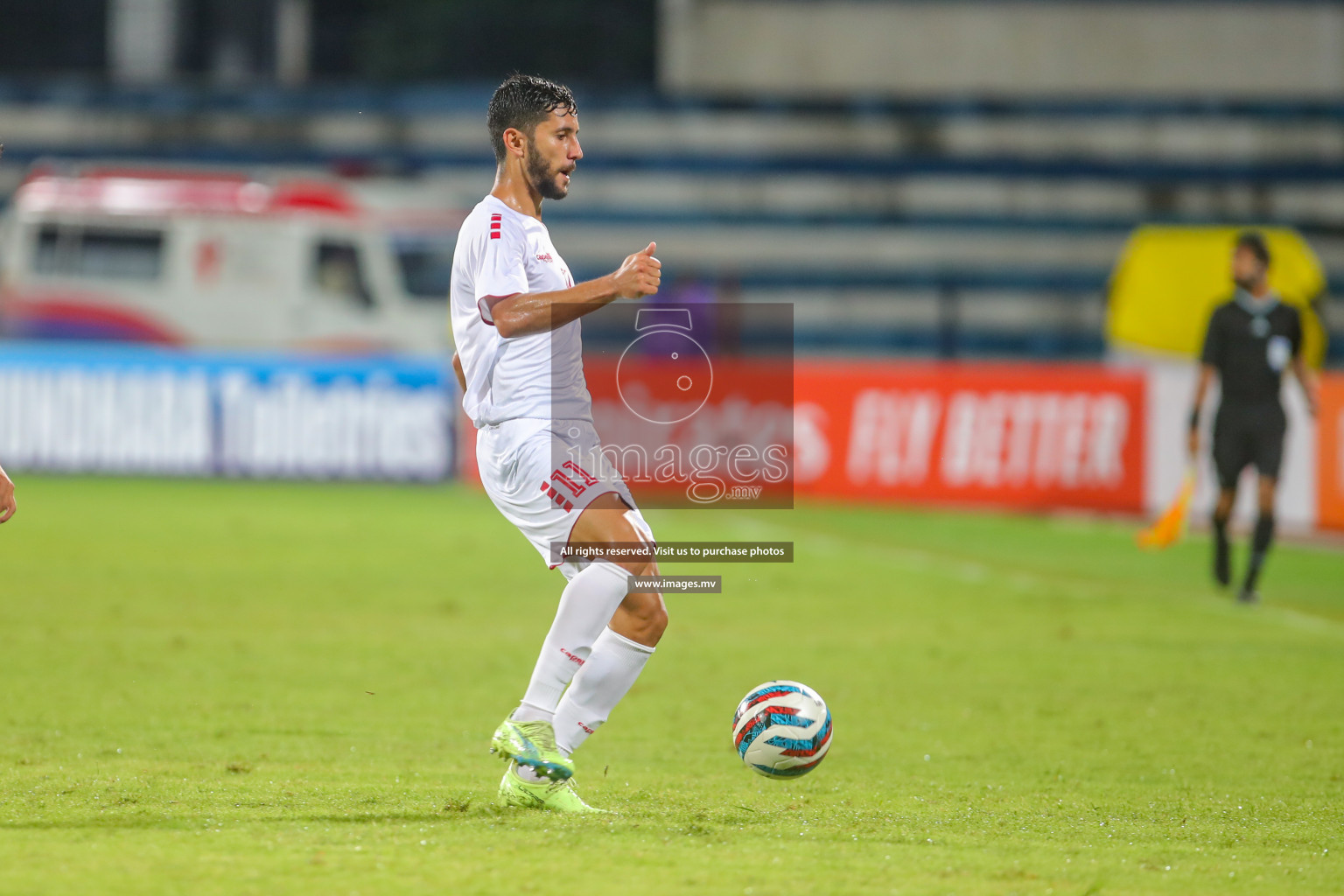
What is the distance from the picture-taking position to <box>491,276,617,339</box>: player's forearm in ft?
17.0

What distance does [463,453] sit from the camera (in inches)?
744

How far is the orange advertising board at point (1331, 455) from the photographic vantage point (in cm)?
1541

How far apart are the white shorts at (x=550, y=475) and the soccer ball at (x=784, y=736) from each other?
2.45 ft

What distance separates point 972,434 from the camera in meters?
17.6

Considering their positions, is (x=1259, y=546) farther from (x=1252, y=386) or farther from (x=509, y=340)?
(x=509, y=340)

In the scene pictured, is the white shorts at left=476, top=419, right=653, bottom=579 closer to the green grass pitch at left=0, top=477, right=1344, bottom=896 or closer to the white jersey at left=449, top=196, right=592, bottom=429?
the white jersey at left=449, top=196, right=592, bottom=429

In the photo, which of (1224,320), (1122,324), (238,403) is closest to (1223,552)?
(1224,320)

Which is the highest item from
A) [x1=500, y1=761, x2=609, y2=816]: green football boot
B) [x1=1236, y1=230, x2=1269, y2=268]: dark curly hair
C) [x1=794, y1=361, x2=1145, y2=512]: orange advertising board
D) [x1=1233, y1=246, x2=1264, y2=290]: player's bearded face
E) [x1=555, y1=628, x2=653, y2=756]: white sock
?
[x1=1236, y1=230, x2=1269, y2=268]: dark curly hair

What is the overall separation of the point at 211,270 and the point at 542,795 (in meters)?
18.8

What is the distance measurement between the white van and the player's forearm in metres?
17.8

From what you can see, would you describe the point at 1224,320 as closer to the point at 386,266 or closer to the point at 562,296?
the point at 562,296

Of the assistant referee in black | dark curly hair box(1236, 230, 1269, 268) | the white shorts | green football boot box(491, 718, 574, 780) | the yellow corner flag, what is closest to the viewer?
green football boot box(491, 718, 574, 780)

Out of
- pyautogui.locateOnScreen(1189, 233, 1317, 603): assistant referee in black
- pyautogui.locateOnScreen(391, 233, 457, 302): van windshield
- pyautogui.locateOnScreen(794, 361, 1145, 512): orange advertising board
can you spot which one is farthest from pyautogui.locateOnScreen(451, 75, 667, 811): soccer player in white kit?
pyautogui.locateOnScreen(391, 233, 457, 302): van windshield

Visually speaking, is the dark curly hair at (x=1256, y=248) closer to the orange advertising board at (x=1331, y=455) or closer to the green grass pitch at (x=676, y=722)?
the green grass pitch at (x=676, y=722)
